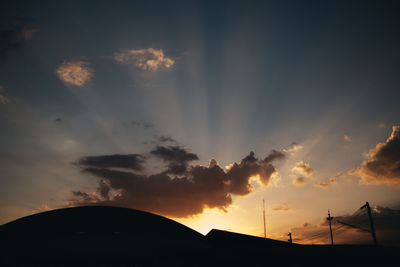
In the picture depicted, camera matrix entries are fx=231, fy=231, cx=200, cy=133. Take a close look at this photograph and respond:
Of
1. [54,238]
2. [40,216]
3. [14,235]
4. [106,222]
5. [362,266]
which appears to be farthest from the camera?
[40,216]

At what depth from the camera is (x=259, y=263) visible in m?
20.2

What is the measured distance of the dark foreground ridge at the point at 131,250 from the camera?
19219 mm

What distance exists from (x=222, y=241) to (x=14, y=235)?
21287mm

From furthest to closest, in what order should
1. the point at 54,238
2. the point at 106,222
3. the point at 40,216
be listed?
the point at 40,216 < the point at 106,222 < the point at 54,238

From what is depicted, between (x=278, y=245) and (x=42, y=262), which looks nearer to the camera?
(x=42, y=262)

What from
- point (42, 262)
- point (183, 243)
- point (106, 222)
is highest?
point (106, 222)

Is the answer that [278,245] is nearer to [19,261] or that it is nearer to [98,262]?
[98,262]

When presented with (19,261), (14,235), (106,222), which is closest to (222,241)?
(106,222)

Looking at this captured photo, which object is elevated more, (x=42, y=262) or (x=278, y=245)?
(x=278, y=245)

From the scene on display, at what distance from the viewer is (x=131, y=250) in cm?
2022

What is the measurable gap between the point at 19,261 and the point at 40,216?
7.23 m

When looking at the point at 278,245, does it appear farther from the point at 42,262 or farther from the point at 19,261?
the point at 19,261

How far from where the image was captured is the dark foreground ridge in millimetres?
19219

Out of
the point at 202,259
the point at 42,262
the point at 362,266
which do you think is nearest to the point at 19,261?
the point at 42,262
